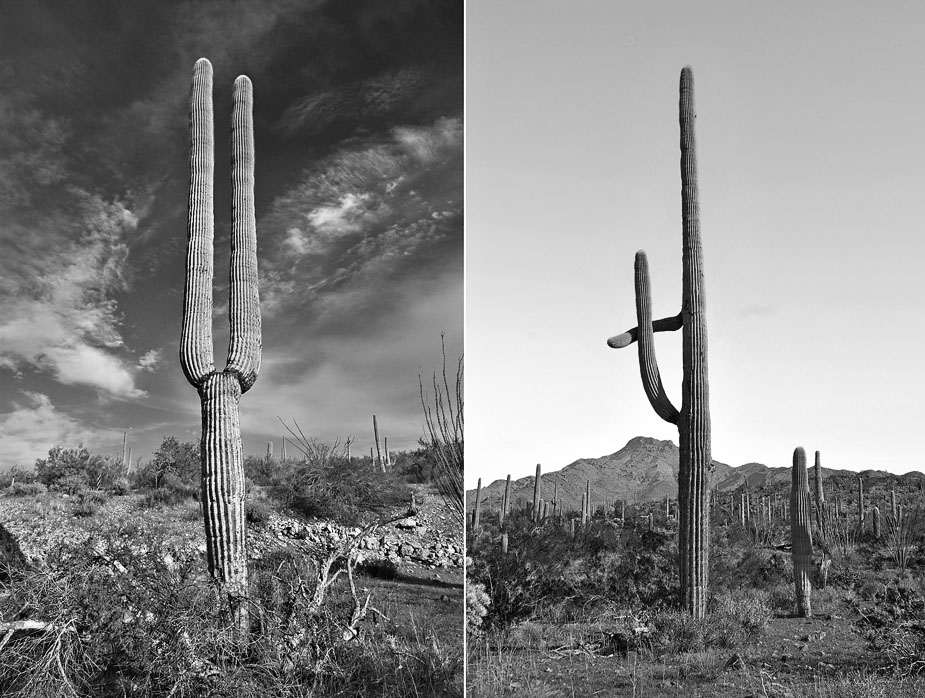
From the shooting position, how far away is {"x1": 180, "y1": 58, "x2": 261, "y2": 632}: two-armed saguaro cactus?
4090mm

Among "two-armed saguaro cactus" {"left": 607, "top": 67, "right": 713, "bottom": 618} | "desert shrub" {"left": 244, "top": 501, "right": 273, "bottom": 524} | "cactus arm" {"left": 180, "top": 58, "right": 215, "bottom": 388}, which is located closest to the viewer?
"cactus arm" {"left": 180, "top": 58, "right": 215, "bottom": 388}

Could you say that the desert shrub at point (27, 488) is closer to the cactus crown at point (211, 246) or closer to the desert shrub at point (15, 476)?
the desert shrub at point (15, 476)

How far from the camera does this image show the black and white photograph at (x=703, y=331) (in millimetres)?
4535

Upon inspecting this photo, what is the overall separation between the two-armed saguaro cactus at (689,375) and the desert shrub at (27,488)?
12.6 ft

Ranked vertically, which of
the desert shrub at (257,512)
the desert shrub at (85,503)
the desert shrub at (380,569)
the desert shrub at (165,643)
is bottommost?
the desert shrub at (380,569)

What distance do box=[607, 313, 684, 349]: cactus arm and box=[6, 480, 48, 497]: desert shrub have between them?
151 inches

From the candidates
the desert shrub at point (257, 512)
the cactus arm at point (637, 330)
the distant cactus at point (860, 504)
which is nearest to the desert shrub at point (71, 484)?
the desert shrub at point (257, 512)

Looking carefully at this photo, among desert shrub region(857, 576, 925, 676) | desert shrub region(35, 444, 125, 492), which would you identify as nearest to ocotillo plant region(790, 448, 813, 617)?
desert shrub region(857, 576, 925, 676)

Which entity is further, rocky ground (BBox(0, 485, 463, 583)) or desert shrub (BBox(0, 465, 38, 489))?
desert shrub (BBox(0, 465, 38, 489))

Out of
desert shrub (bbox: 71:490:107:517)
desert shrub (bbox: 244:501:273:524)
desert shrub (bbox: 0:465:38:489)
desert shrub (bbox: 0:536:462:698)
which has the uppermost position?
desert shrub (bbox: 0:465:38:489)

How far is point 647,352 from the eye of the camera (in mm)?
5438

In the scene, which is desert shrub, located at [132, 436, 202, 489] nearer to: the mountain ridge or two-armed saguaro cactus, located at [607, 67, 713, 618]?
the mountain ridge

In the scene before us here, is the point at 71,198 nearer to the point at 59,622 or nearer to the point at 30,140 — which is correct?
the point at 30,140

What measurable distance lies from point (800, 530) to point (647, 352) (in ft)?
5.10
